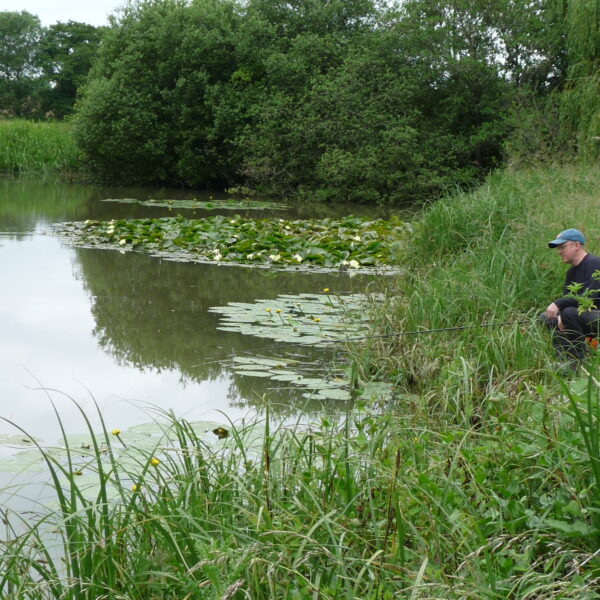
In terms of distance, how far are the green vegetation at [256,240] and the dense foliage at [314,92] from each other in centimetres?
726

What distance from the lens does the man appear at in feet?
16.3

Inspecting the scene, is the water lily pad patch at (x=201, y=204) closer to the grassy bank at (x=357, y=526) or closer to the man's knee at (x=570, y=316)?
the man's knee at (x=570, y=316)

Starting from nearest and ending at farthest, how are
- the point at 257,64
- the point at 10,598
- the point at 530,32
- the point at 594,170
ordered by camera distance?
the point at 10,598
the point at 594,170
the point at 530,32
the point at 257,64

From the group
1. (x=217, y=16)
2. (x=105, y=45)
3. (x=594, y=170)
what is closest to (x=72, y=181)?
(x=105, y=45)

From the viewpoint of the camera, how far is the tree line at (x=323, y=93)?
19656 mm

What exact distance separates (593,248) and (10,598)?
5.46 m

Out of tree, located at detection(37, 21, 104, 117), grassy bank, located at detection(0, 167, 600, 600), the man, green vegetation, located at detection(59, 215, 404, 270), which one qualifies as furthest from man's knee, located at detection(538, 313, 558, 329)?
tree, located at detection(37, 21, 104, 117)

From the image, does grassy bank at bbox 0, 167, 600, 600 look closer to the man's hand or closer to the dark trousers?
the dark trousers

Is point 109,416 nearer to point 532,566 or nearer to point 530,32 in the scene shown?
point 532,566

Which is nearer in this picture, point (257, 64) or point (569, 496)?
point (569, 496)

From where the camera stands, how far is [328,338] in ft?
20.4

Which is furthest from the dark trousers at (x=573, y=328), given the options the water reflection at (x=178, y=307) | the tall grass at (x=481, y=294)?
the water reflection at (x=178, y=307)

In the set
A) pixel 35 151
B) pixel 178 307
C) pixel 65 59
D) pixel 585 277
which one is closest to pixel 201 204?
pixel 178 307

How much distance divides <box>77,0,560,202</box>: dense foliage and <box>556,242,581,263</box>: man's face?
1363 cm
